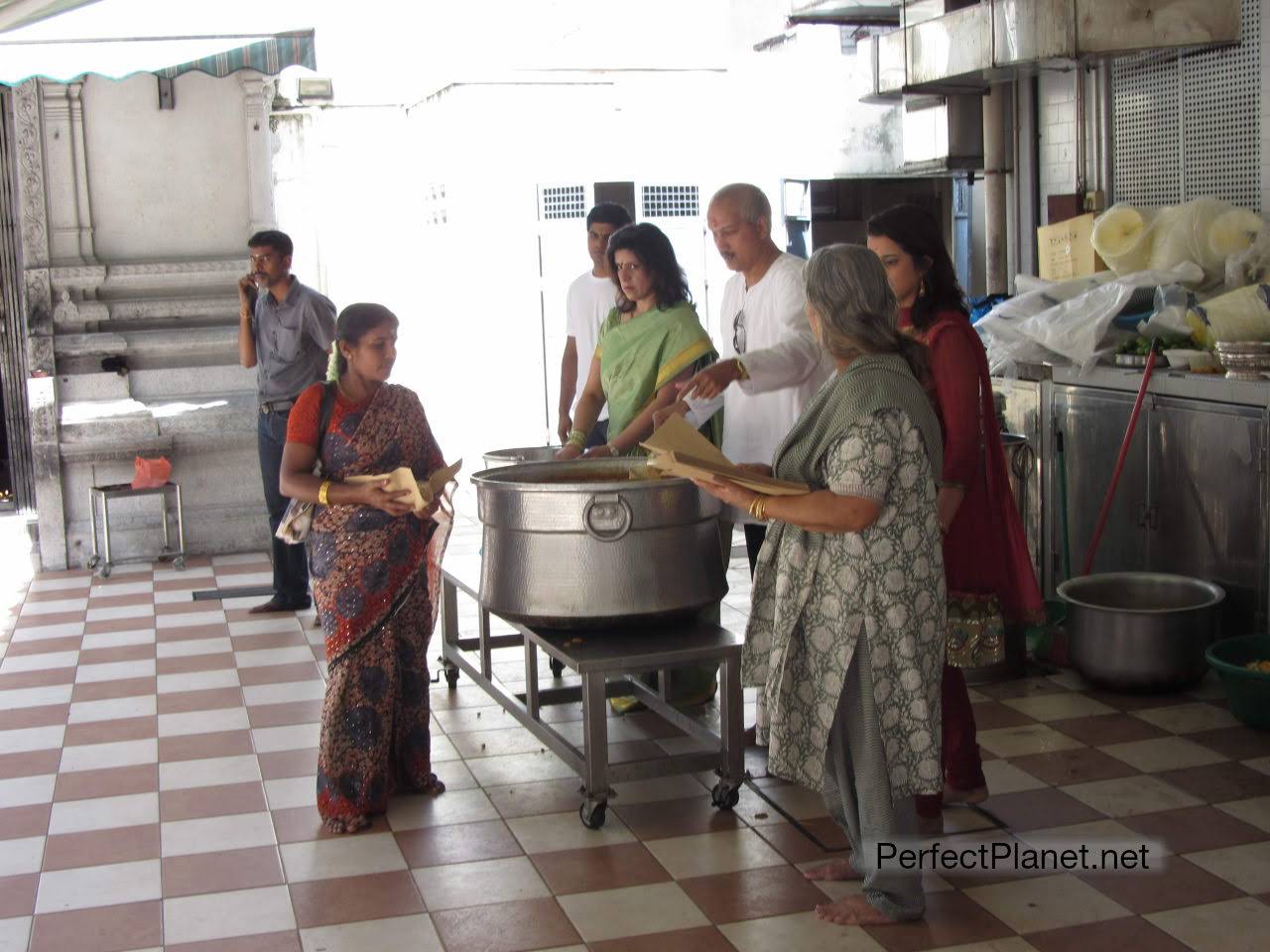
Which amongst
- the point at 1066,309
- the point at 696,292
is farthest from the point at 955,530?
the point at 696,292

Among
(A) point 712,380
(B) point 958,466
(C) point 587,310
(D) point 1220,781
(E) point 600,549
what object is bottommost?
(D) point 1220,781

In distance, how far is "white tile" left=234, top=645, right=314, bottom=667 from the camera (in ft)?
19.1

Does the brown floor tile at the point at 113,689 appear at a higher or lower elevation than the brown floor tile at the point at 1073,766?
higher

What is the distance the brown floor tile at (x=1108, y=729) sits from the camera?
450 centimetres

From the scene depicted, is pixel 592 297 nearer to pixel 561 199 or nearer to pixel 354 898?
pixel 354 898

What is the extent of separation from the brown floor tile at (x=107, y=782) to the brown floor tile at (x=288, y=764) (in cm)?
33

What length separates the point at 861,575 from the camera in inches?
118

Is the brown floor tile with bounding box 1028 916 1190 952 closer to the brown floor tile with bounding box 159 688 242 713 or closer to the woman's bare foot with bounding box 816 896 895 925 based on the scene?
the woman's bare foot with bounding box 816 896 895 925

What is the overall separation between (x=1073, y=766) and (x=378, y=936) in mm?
2124

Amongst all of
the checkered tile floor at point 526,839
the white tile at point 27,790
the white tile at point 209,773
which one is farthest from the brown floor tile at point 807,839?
the white tile at point 27,790

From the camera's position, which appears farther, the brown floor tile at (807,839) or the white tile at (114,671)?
the white tile at (114,671)

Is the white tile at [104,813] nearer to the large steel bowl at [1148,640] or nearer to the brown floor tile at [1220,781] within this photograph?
the brown floor tile at [1220,781]

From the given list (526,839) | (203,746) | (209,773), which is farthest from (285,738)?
(526,839)

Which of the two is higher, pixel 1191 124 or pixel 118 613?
pixel 1191 124
